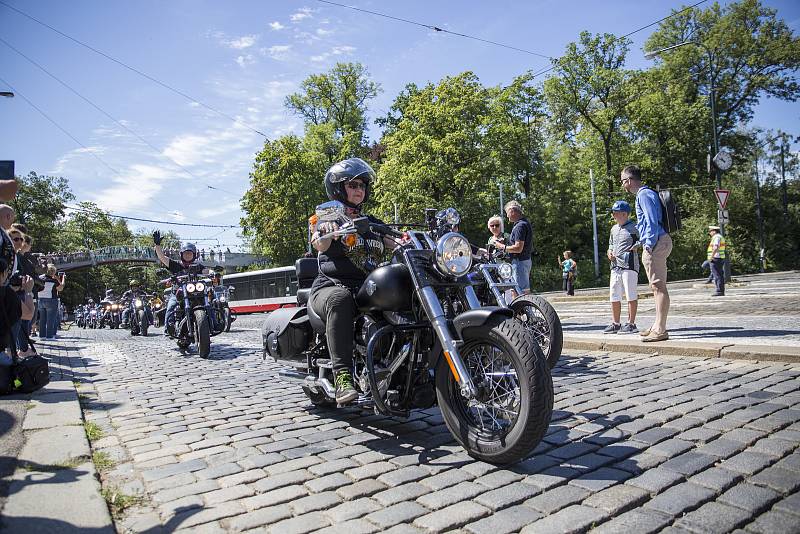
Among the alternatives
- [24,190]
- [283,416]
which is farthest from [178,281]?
[24,190]

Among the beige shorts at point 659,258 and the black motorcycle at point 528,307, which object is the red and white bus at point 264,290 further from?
the black motorcycle at point 528,307

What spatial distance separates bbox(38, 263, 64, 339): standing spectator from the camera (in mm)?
12086

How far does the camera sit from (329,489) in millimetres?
2770

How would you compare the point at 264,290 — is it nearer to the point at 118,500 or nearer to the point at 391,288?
the point at 391,288

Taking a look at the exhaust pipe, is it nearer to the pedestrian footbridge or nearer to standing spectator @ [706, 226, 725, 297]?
standing spectator @ [706, 226, 725, 297]

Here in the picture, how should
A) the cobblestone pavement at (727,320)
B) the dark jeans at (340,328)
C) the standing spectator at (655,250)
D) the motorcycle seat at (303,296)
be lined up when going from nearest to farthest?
the dark jeans at (340,328)
the motorcycle seat at (303,296)
the standing spectator at (655,250)
the cobblestone pavement at (727,320)

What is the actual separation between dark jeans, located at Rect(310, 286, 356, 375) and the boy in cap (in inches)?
201

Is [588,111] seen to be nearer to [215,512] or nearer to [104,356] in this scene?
[104,356]

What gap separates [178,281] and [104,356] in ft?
6.06

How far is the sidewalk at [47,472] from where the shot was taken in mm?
2311

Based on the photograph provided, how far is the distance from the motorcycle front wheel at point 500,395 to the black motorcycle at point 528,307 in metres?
1.96

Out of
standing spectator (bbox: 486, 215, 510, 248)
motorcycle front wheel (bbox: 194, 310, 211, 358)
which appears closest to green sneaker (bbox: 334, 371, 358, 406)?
standing spectator (bbox: 486, 215, 510, 248)

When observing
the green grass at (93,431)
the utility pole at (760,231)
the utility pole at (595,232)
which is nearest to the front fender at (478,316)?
the green grass at (93,431)

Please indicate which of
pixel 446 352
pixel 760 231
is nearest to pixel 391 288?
pixel 446 352
